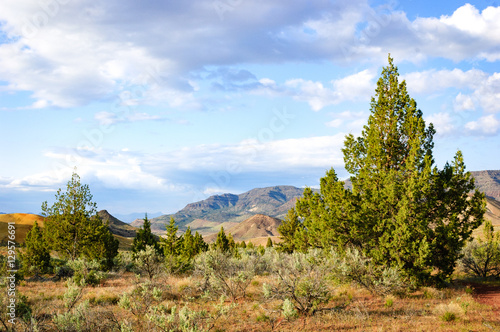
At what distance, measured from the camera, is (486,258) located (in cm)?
2450

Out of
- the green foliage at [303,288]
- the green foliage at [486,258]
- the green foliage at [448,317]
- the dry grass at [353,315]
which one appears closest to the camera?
the dry grass at [353,315]

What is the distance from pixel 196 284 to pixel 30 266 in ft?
66.9

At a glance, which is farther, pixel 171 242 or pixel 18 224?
pixel 18 224

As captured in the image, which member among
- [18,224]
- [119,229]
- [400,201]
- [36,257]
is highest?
[400,201]

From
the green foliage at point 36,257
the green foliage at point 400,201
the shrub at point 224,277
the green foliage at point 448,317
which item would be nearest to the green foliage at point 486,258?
the green foliage at point 400,201

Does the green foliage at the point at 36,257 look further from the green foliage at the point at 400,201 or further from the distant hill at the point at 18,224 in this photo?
the distant hill at the point at 18,224

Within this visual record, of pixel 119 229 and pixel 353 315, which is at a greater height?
pixel 353 315

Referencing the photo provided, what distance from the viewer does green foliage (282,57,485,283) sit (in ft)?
53.2

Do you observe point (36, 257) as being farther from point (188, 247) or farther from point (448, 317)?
point (448, 317)

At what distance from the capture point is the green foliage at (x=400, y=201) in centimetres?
1620

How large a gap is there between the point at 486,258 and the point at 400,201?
14.6 m

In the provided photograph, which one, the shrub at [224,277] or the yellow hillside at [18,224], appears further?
the yellow hillside at [18,224]

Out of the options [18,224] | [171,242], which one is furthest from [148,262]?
[18,224]

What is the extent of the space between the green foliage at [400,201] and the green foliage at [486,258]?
27.4 feet
